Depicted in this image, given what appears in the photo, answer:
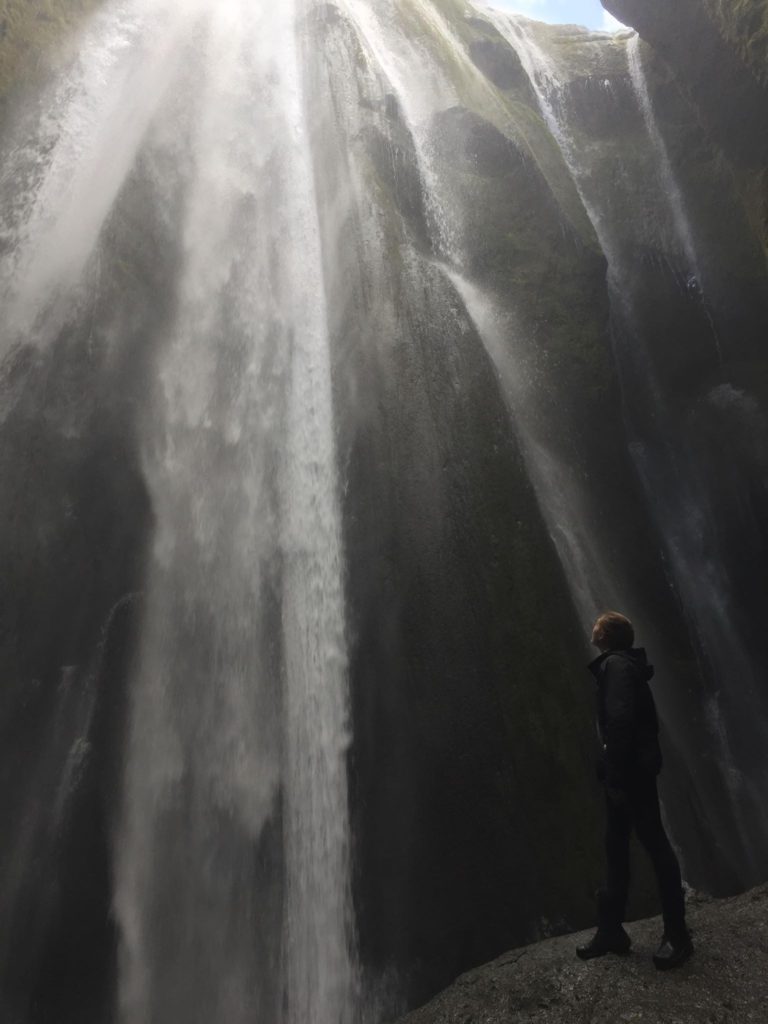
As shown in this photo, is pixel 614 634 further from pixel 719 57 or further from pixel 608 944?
pixel 719 57

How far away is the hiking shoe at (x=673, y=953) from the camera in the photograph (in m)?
3.31

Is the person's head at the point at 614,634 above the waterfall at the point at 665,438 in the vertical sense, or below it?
above

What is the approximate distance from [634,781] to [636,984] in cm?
98

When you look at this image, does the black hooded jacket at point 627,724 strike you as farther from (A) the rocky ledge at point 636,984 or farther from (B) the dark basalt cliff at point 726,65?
(B) the dark basalt cliff at point 726,65

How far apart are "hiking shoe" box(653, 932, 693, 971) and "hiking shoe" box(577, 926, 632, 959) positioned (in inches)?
10.0

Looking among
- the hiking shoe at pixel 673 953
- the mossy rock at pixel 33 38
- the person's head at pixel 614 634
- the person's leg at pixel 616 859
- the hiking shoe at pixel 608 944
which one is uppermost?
the mossy rock at pixel 33 38

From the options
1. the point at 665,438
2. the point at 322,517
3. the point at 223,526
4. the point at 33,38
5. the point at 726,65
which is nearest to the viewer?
the point at 322,517

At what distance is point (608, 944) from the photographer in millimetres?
3627

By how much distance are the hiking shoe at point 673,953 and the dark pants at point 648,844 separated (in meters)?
0.03

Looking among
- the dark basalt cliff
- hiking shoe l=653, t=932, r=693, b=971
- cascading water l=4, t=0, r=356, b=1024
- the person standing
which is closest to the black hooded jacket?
the person standing

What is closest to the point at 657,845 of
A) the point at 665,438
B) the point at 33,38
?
the point at 665,438

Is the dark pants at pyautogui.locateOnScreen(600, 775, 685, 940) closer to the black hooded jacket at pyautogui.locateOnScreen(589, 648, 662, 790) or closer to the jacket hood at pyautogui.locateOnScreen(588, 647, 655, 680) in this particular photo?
the black hooded jacket at pyautogui.locateOnScreen(589, 648, 662, 790)

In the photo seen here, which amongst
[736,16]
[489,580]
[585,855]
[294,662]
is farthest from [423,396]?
[736,16]

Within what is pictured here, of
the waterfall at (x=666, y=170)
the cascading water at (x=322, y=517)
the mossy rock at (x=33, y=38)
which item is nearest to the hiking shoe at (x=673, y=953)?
the cascading water at (x=322, y=517)
